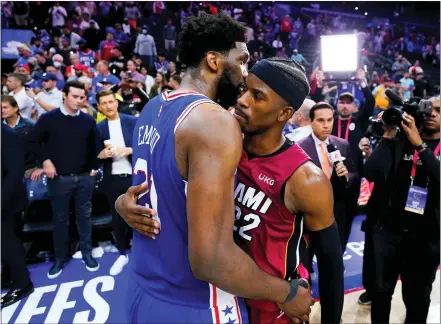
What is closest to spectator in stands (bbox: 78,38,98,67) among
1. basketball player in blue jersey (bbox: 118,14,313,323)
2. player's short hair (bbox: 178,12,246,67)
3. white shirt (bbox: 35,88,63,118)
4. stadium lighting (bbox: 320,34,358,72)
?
white shirt (bbox: 35,88,63,118)

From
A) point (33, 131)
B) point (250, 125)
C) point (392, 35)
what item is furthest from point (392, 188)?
point (392, 35)

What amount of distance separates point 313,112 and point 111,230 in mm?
3175

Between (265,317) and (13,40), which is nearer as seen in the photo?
(265,317)

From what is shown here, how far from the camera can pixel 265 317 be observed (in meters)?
1.55

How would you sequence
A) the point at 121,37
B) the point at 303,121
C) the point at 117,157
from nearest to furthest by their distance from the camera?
the point at 303,121 → the point at 117,157 → the point at 121,37

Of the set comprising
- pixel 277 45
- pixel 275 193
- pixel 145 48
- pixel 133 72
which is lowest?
pixel 133 72

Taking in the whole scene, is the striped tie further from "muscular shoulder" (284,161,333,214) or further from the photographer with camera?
"muscular shoulder" (284,161,333,214)

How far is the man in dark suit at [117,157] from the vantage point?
14.0ft

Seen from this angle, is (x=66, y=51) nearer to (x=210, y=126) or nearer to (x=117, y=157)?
(x=117, y=157)

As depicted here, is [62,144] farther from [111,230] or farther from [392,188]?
[392,188]

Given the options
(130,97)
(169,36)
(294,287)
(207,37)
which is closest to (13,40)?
(169,36)

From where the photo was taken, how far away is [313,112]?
131 inches

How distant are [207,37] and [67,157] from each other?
2929 mm

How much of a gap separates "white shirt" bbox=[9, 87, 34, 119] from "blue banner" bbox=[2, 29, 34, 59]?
6218 millimetres
